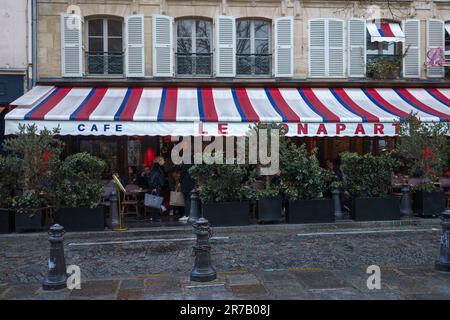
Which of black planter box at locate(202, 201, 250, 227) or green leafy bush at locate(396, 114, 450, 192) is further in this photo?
green leafy bush at locate(396, 114, 450, 192)

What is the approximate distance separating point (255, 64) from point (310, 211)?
5.66m

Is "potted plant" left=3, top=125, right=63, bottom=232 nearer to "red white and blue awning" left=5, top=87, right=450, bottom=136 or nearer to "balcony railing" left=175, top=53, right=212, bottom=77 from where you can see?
"red white and blue awning" left=5, top=87, right=450, bottom=136

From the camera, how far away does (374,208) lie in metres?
10.1

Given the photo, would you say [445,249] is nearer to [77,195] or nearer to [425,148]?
[425,148]

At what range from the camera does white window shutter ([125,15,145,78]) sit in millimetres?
13234

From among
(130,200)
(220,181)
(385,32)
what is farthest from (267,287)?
(385,32)

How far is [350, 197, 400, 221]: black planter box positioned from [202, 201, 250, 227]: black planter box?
247 cm

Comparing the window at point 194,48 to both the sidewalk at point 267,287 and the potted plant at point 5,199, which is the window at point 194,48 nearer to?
the potted plant at point 5,199

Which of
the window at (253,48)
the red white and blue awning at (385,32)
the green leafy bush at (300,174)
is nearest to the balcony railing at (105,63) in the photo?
the window at (253,48)

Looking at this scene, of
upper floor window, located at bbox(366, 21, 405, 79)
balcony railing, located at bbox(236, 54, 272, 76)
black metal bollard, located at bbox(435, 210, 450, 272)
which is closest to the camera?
black metal bollard, located at bbox(435, 210, 450, 272)

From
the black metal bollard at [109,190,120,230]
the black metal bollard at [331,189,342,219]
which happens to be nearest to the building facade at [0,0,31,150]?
the black metal bollard at [109,190,120,230]

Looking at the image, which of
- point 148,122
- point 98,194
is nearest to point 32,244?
point 98,194

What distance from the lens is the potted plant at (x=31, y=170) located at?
9.16 metres
